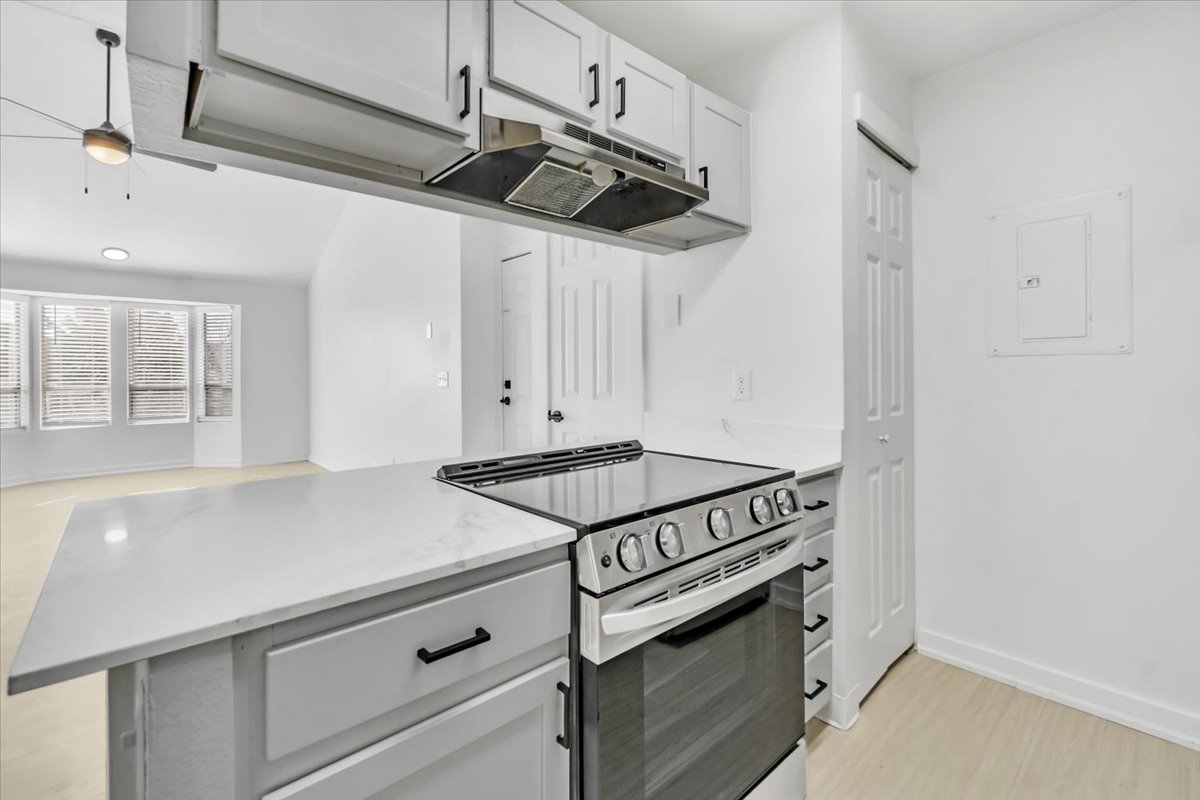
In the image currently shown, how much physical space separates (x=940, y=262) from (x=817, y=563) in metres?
1.52

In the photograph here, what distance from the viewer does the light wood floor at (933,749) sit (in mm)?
1668

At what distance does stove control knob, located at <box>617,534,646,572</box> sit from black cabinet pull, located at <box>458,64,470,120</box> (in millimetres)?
1062

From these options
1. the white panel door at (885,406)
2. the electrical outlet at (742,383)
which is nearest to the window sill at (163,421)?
the electrical outlet at (742,383)

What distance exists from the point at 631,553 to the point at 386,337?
4.81 m

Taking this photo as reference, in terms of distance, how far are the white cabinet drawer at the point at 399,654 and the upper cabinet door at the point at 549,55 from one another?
125 centimetres

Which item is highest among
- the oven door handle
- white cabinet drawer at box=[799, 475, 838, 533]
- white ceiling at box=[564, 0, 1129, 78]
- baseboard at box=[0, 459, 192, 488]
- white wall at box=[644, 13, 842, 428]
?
white ceiling at box=[564, 0, 1129, 78]

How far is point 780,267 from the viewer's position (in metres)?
2.10

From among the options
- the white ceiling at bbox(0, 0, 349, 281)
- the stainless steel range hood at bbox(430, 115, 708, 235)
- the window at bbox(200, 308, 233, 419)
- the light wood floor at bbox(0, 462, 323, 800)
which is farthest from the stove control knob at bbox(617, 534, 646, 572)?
the window at bbox(200, 308, 233, 419)

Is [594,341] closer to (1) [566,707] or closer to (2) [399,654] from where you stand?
(1) [566,707]

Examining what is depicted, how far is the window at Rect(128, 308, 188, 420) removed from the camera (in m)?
6.99

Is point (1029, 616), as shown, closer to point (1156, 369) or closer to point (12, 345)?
point (1156, 369)

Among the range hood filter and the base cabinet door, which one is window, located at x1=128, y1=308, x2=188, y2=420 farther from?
the base cabinet door

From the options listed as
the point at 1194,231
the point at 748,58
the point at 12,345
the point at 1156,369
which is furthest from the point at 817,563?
the point at 12,345

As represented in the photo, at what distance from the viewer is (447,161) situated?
142cm
